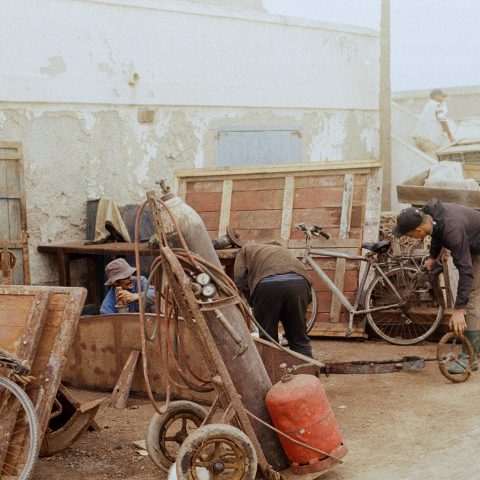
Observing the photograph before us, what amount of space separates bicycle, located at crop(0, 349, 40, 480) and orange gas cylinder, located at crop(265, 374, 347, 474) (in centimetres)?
158

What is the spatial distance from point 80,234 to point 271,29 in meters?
5.36

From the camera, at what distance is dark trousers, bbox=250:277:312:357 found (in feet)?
25.8

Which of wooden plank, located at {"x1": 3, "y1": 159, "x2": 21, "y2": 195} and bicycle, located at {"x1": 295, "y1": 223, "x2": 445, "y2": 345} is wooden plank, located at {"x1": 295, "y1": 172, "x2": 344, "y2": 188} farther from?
wooden plank, located at {"x1": 3, "y1": 159, "x2": 21, "y2": 195}

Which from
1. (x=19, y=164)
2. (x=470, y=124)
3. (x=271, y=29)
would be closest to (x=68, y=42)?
(x=19, y=164)

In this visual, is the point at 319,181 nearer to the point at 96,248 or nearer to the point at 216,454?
the point at 96,248

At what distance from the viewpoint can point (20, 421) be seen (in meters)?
5.94

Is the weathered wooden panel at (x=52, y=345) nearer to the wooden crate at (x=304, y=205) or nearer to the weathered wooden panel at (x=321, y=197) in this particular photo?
the wooden crate at (x=304, y=205)

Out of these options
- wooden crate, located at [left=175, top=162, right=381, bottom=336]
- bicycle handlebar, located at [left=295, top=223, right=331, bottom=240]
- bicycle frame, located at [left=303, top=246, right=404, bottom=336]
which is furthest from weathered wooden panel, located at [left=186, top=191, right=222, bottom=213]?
bicycle frame, located at [left=303, top=246, right=404, bottom=336]

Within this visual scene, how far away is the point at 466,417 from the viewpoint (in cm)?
741

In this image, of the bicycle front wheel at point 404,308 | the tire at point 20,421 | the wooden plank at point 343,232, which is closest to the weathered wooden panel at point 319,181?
the wooden plank at point 343,232

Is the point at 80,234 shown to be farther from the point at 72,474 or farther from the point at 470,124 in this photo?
the point at 470,124

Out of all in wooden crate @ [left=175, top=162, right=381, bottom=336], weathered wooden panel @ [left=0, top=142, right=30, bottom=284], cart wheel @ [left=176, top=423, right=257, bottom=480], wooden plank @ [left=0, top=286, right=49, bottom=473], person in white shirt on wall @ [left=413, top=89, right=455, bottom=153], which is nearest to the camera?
cart wheel @ [left=176, top=423, right=257, bottom=480]

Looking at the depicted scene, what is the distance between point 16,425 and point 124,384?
2330 mm

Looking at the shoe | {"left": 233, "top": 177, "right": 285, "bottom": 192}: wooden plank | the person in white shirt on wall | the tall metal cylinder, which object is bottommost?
the shoe
